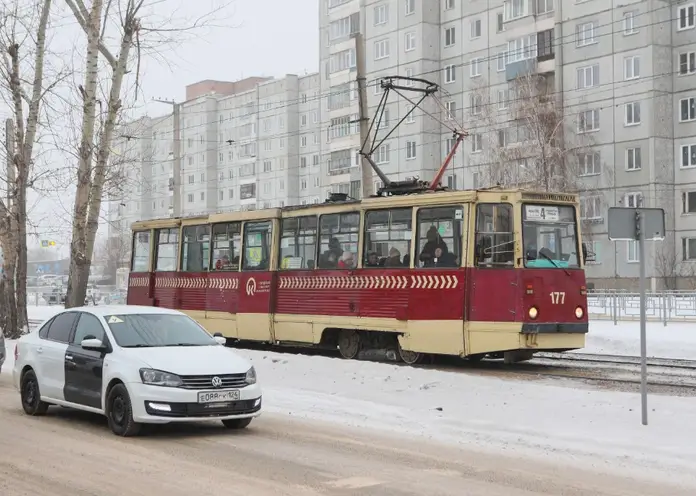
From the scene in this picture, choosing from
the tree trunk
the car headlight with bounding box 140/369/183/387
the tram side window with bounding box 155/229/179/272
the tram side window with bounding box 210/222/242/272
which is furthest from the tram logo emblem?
the car headlight with bounding box 140/369/183/387

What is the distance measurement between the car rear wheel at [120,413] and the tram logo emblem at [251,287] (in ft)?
34.8

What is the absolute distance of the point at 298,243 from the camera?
2044 cm

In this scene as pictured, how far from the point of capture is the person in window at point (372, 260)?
18453 mm

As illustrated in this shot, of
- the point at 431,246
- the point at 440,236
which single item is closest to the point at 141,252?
the point at 431,246

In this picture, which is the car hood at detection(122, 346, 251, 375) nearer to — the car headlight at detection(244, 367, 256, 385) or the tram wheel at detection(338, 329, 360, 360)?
the car headlight at detection(244, 367, 256, 385)

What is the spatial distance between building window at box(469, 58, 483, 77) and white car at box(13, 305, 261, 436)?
171 feet

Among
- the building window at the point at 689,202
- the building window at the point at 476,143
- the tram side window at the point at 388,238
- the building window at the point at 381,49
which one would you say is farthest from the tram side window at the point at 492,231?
the building window at the point at 381,49

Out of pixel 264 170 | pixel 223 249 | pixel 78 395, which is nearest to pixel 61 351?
pixel 78 395

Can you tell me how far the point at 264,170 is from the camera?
90562 mm

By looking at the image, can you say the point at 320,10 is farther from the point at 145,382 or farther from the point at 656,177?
the point at 145,382

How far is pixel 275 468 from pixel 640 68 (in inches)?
1844

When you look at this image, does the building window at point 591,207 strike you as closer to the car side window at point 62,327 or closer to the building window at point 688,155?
the building window at point 688,155

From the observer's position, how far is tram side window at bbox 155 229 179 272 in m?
24.5

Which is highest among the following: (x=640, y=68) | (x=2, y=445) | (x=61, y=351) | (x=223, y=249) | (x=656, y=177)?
(x=640, y=68)
